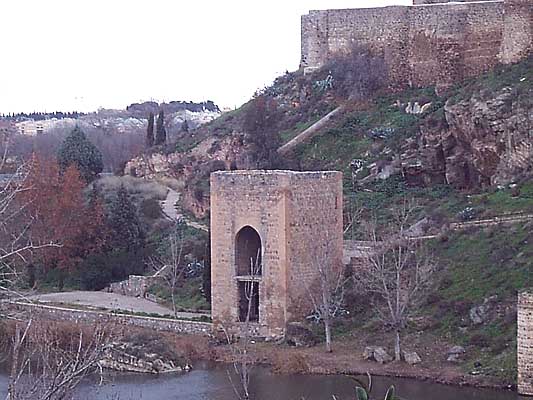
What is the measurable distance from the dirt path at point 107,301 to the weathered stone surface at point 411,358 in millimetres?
5628

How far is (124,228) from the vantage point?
1238 inches

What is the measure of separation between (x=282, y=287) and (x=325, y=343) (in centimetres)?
132

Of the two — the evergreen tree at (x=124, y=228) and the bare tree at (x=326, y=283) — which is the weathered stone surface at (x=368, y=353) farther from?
the evergreen tree at (x=124, y=228)

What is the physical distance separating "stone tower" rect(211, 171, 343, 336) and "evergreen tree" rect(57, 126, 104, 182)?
14523mm

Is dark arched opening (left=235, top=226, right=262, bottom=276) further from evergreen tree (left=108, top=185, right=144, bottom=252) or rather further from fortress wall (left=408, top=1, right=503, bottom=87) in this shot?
fortress wall (left=408, top=1, right=503, bottom=87)

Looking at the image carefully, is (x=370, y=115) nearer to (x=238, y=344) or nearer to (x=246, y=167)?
(x=246, y=167)

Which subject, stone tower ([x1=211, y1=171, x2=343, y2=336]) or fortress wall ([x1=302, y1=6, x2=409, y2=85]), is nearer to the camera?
stone tower ([x1=211, y1=171, x2=343, y2=336])

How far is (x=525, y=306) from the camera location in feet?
60.3

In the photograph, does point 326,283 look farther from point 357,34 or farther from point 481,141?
point 357,34

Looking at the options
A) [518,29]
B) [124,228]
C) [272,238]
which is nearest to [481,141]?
[518,29]

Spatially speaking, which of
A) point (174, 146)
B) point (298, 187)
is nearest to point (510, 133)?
point (298, 187)

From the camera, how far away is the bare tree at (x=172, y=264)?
→ 26812 mm

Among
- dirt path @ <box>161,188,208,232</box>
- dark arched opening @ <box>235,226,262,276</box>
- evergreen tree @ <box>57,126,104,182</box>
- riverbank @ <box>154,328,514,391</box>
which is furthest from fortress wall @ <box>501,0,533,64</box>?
evergreen tree @ <box>57,126,104,182</box>

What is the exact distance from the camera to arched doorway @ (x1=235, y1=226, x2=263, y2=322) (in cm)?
2328
